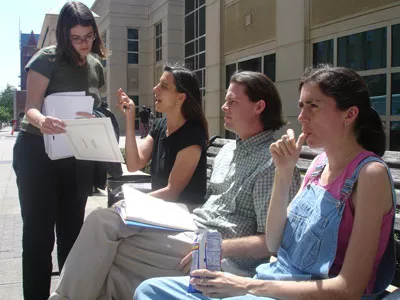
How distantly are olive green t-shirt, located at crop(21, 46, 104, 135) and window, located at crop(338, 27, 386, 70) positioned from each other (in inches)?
273

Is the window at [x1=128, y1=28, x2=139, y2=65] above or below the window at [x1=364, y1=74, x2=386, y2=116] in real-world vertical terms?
above

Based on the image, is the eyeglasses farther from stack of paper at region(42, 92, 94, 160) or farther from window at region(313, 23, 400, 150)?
window at region(313, 23, 400, 150)

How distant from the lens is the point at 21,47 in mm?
114812

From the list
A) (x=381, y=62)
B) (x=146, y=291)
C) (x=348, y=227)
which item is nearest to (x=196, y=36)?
(x=381, y=62)

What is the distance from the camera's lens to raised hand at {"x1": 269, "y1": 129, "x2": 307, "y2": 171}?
1925 mm

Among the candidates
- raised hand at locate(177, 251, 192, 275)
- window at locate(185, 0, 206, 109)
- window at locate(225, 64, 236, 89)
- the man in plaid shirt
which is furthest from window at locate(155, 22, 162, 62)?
raised hand at locate(177, 251, 192, 275)

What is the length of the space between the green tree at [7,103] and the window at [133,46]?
96.1 m

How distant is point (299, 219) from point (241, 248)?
14.8 inches

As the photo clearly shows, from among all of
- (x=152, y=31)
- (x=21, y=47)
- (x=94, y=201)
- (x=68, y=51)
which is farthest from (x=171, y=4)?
(x=21, y=47)

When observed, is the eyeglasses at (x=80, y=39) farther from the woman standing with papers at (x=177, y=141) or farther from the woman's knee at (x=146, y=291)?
the woman's knee at (x=146, y=291)

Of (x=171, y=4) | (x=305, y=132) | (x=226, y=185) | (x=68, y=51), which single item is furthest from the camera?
(x=171, y=4)

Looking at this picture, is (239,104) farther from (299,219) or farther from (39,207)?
(39,207)

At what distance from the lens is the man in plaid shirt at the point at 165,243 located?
2211 millimetres

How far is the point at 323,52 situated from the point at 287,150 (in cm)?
863
